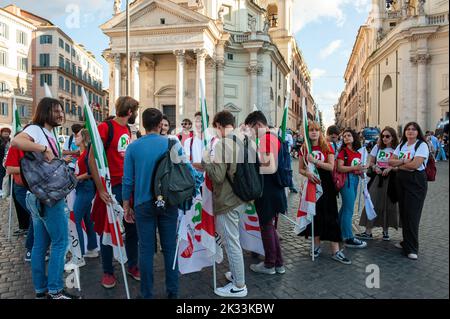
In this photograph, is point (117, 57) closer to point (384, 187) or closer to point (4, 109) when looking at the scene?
point (4, 109)

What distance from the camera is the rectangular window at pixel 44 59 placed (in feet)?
174

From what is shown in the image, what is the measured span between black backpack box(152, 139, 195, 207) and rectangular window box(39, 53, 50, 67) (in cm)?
5845

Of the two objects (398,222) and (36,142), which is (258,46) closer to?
(398,222)

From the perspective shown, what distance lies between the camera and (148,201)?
349 centimetres

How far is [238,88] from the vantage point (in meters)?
38.6

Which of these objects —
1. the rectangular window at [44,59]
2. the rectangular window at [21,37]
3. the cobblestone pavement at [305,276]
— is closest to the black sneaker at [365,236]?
the cobblestone pavement at [305,276]

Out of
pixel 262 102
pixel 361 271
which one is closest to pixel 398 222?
pixel 361 271

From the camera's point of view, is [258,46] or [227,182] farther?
[258,46]

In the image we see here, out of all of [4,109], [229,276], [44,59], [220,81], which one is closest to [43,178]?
[229,276]

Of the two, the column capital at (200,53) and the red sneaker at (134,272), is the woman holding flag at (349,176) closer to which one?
the red sneaker at (134,272)

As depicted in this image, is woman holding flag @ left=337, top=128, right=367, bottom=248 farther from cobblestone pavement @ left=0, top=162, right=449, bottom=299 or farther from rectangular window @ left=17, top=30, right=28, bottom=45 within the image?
rectangular window @ left=17, top=30, right=28, bottom=45

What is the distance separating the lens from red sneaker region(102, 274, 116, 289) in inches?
163

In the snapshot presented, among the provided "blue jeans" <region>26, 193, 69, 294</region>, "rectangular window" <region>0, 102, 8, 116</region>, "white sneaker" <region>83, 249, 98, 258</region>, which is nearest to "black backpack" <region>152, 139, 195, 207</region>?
"blue jeans" <region>26, 193, 69, 294</region>
